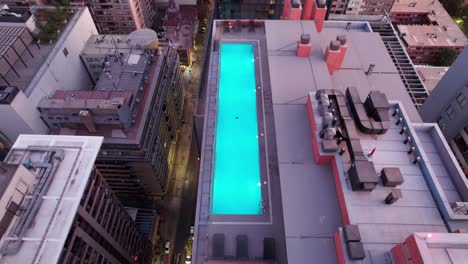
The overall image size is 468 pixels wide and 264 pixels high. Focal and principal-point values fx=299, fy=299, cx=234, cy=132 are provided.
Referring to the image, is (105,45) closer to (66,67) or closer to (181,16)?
(66,67)

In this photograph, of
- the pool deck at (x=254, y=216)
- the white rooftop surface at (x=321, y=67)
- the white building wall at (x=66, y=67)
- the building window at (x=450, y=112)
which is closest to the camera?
the pool deck at (x=254, y=216)

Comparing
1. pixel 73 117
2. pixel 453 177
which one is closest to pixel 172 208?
pixel 73 117

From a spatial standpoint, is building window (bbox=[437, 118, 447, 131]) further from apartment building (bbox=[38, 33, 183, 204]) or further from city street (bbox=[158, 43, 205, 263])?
city street (bbox=[158, 43, 205, 263])

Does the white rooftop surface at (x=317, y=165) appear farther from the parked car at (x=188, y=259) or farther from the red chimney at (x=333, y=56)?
the parked car at (x=188, y=259)

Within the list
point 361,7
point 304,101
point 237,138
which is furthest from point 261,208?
point 361,7

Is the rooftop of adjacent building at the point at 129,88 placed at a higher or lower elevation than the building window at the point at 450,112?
higher

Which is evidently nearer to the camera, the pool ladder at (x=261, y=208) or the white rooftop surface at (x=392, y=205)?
the white rooftop surface at (x=392, y=205)

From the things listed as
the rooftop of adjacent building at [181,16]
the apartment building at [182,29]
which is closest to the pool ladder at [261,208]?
the apartment building at [182,29]

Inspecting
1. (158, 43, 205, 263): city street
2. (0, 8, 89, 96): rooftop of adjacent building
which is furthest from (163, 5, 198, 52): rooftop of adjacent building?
(0, 8, 89, 96): rooftop of adjacent building
